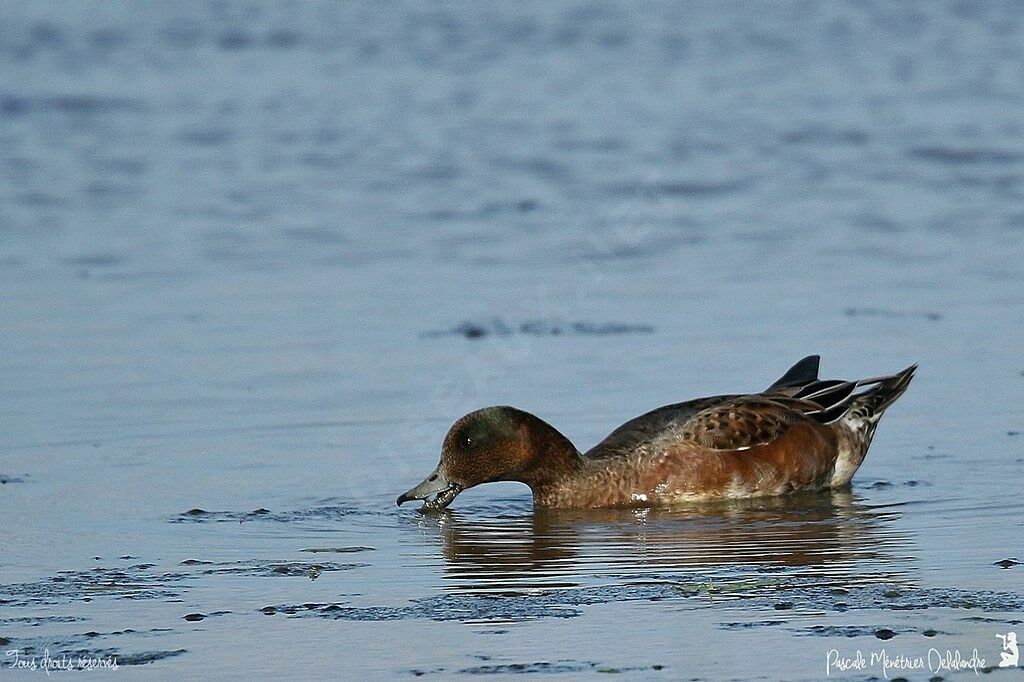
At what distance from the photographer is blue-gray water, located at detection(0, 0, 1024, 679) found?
21.0 ft

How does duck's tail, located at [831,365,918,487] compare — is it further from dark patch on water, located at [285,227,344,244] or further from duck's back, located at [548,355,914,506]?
dark patch on water, located at [285,227,344,244]

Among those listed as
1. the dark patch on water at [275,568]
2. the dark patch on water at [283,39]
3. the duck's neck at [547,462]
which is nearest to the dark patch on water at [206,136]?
the dark patch on water at [283,39]

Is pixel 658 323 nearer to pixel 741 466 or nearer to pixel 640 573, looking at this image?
pixel 741 466

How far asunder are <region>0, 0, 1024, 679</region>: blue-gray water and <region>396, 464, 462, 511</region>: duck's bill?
12 cm

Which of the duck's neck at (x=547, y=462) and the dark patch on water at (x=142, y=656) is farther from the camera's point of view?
the duck's neck at (x=547, y=462)

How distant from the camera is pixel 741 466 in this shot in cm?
872

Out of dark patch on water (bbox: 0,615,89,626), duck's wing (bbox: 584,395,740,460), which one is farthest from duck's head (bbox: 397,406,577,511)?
dark patch on water (bbox: 0,615,89,626)

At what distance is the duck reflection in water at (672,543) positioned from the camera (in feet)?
22.8

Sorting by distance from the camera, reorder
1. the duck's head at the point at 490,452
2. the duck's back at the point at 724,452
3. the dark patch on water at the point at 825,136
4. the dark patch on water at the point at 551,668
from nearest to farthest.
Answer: the dark patch on water at the point at 551,668 < the duck's head at the point at 490,452 < the duck's back at the point at 724,452 < the dark patch on water at the point at 825,136

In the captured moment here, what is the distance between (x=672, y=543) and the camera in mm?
7594

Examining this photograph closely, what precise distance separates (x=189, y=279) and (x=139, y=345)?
6.28ft

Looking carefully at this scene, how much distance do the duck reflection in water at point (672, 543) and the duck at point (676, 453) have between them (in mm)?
92

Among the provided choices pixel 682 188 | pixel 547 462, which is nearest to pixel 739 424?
pixel 547 462

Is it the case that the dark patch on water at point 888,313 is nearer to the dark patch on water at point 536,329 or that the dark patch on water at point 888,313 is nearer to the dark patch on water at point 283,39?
the dark patch on water at point 536,329
